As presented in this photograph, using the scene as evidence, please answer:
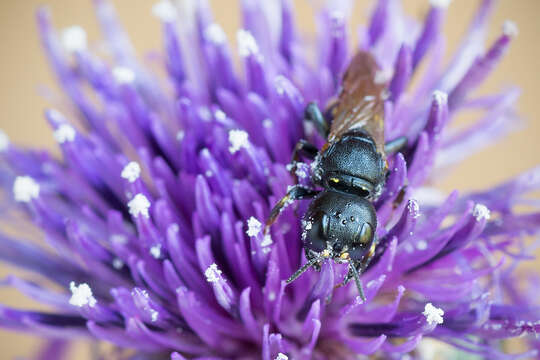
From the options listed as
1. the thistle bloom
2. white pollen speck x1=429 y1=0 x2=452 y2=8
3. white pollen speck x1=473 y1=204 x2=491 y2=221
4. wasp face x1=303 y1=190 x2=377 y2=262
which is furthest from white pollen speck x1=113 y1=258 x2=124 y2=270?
white pollen speck x1=429 y1=0 x2=452 y2=8

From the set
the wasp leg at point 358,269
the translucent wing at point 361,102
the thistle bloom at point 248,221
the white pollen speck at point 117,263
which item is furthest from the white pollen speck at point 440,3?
the white pollen speck at point 117,263

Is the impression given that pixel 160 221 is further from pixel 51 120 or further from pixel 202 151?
pixel 51 120

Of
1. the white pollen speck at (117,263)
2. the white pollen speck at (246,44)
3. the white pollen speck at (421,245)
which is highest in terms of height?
the white pollen speck at (246,44)

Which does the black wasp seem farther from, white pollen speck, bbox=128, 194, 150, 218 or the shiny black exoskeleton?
white pollen speck, bbox=128, 194, 150, 218

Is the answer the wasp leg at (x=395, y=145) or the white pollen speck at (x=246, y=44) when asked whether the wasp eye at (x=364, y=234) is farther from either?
the white pollen speck at (x=246, y=44)

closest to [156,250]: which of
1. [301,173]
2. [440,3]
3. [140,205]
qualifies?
[140,205]

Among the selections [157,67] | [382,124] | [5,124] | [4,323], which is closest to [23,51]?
[5,124]
